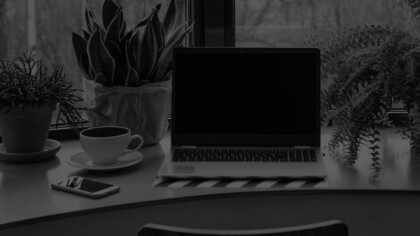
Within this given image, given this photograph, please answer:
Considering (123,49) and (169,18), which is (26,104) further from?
(169,18)

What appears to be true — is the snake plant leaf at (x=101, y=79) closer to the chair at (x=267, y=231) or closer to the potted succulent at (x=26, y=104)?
the potted succulent at (x=26, y=104)

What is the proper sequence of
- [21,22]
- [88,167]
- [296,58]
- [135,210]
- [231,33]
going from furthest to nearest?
[231,33], [21,22], [296,58], [88,167], [135,210]

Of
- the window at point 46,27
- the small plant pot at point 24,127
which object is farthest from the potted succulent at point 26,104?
the window at point 46,27

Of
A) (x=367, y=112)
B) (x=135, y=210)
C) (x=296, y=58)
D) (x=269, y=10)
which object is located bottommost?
(x=135, y=210)

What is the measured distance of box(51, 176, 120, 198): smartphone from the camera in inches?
48.6

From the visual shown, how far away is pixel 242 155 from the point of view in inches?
A: 57.0

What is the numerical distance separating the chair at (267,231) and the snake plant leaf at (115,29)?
719 mm

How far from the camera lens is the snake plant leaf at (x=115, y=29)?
→ 153 cm

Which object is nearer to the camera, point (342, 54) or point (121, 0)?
point (342, 54)

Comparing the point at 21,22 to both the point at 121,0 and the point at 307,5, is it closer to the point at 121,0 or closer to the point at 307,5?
the point at 121,0

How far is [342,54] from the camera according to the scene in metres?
1.47

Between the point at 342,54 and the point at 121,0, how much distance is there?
0.71 meters

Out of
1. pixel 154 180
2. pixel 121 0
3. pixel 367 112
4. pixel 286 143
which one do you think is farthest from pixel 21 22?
pixel 367 112

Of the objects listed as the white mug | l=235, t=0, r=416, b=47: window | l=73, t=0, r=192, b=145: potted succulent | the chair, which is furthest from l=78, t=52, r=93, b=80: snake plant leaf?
the chair
